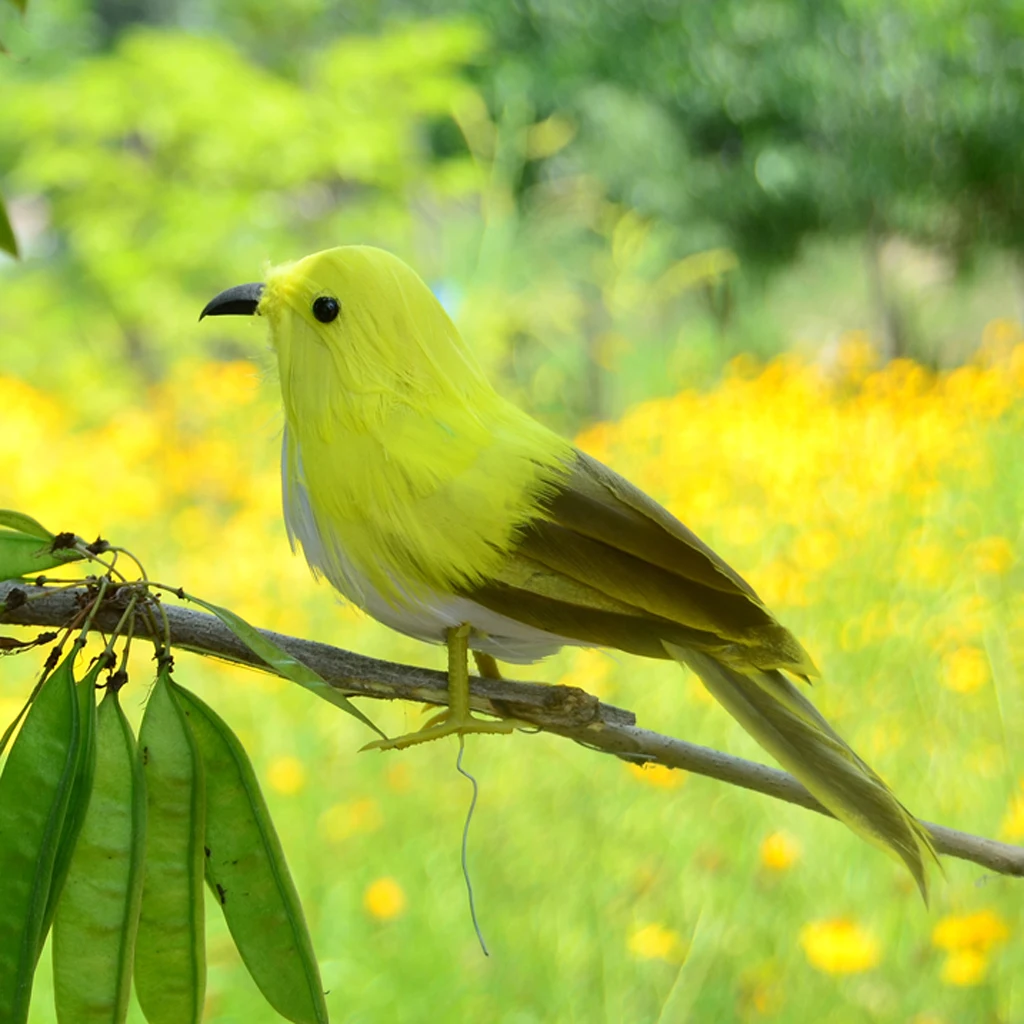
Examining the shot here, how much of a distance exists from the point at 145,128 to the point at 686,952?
9.81ft

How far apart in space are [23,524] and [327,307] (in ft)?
0.52

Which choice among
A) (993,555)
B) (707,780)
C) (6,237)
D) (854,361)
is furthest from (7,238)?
(854,361)

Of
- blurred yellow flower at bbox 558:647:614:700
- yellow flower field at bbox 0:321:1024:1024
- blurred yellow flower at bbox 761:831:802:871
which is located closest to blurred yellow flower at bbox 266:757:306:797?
yellow flower field at bbox 0:321:1024:1024

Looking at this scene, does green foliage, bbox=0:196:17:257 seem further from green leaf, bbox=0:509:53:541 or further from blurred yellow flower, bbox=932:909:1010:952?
blurred yellow flower, bbox=932:909:1010:952

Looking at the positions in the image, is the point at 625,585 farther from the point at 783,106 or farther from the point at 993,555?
the point at 783,106

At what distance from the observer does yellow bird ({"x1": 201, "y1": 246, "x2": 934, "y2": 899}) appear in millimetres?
470

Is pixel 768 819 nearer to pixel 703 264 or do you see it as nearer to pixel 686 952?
pixel 686 952

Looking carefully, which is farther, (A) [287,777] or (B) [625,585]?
(A) [287,777]

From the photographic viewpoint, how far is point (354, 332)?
0.49m

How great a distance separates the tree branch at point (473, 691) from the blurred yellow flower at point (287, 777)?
771 millimetres

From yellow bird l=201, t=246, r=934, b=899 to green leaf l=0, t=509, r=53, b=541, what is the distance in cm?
12

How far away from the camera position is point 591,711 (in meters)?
0.46

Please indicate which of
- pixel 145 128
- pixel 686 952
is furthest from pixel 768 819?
pixel 145 128

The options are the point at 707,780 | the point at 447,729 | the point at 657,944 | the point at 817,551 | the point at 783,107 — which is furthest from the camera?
the point at 783,107
